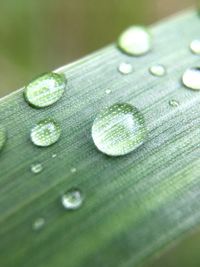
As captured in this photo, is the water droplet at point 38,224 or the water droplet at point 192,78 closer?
the water droplet at point 38,224

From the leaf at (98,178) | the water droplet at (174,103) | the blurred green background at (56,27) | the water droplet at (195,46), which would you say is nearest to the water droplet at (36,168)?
the leaf at (98,178)

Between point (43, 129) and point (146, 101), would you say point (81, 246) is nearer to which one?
point (43, 129)

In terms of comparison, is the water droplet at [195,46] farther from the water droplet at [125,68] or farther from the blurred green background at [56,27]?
the blurred green background at [56,27]

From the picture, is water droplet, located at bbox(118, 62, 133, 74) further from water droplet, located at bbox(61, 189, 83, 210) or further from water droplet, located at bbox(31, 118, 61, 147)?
water droplet, located at bbox(61, 189, 83, 210)

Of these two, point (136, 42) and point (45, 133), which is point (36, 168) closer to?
point (45, 133)

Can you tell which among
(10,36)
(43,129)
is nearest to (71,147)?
(43,129)
